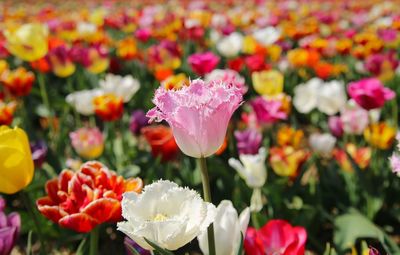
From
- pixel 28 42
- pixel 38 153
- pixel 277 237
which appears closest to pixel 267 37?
pixel 28 42

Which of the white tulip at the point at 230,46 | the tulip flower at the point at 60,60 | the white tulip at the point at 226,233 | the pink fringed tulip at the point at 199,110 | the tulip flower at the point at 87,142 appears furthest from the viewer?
the white tulip at the point at 230,46

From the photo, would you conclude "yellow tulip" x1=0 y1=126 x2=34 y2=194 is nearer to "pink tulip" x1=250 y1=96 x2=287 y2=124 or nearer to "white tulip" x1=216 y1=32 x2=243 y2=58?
"pink tulip" x1=250 y1=96 x2=287 y2=124

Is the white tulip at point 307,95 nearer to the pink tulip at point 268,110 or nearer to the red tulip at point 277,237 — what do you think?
the pink tulip at point 268,110

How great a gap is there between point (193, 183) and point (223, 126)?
1.43 m

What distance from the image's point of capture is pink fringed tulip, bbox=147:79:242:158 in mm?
959

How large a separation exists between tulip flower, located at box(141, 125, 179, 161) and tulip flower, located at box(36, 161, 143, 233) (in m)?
0.87

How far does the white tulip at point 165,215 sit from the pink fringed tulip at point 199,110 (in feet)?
0.40

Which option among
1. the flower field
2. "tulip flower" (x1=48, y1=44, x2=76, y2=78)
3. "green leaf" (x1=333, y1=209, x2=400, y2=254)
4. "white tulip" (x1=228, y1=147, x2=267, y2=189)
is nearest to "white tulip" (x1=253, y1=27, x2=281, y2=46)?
the flower field

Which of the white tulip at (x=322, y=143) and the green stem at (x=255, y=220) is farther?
the white tulip at (x=322, y=143)

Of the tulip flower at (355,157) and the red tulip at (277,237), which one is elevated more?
the red tulip at (277,237)

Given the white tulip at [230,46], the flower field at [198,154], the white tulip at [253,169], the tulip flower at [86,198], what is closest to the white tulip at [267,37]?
the flower field at [198,154]

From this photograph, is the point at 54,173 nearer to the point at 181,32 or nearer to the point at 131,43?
the point at 131,43

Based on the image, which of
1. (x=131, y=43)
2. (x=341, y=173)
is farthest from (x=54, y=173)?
(x=131, y=43)

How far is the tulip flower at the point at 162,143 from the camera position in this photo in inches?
91.7
